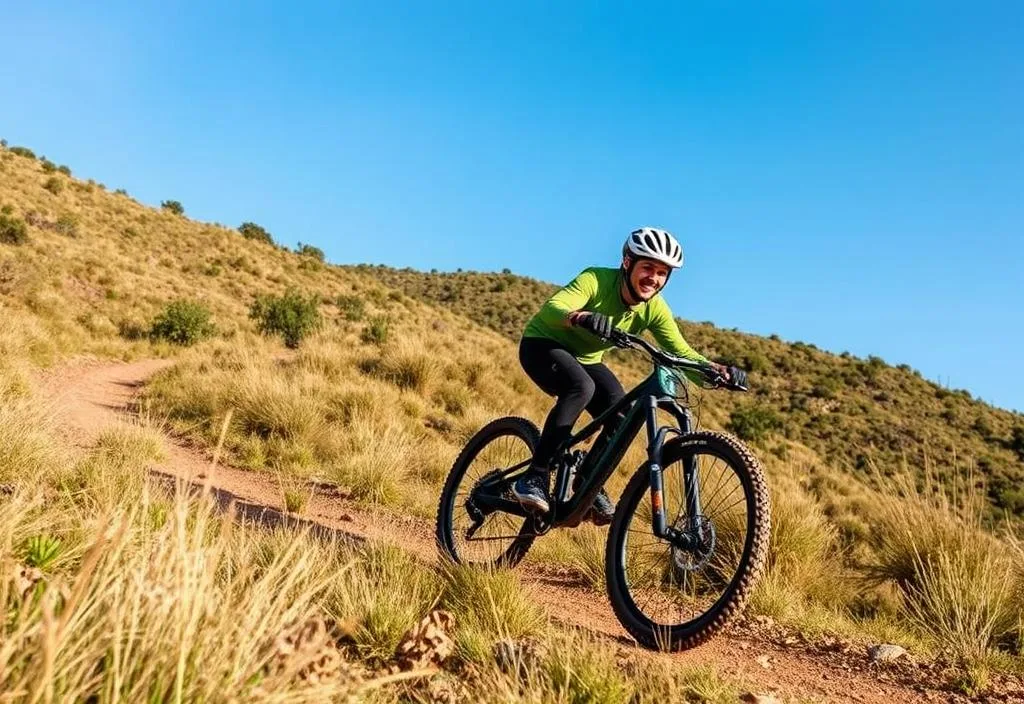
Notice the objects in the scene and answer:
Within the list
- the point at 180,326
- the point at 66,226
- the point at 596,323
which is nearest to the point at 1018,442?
the point at 180,326

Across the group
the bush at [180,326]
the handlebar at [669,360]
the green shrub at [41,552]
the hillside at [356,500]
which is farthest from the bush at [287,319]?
the green shrub at [41,552]

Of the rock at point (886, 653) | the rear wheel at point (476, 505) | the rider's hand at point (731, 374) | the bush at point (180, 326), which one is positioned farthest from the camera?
the bush at point (180, 326)

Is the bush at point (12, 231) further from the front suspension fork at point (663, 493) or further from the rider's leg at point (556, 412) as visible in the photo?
the front suspension fork at point (663, 493)

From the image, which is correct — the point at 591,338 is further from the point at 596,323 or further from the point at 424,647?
the point at 424,647

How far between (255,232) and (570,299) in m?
50.6

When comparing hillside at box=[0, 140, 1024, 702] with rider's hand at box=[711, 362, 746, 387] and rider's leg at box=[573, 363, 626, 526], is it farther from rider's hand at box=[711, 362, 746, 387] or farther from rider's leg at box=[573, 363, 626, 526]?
rider's leg at box=[573, 363, 626, 526]

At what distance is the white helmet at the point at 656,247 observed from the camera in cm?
479

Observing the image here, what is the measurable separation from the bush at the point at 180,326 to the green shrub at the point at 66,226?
453 inches

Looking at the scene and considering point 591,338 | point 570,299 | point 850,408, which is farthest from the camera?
point 850,408

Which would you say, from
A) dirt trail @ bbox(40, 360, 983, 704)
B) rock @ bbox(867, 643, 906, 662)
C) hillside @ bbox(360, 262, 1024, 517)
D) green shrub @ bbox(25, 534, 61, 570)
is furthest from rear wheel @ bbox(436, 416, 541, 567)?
hillside @ bbox(360, 262, 1024, 517)

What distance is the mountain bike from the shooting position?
147 inches

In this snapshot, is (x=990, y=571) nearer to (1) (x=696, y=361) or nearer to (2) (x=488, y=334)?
(1) (x=696, y=361)

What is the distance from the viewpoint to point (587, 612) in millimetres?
4977

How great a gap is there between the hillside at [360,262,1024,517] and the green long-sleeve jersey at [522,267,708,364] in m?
19.8
